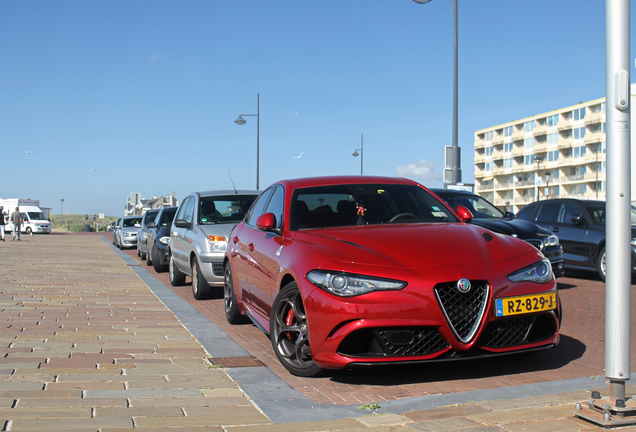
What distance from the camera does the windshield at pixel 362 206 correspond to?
5629mm

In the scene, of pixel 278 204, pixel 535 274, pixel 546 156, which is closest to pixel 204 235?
pixel 278 204

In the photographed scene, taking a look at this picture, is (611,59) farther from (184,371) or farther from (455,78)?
(455,78)

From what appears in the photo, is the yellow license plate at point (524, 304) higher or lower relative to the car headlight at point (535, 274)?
lower

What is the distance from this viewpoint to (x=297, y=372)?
4.79m

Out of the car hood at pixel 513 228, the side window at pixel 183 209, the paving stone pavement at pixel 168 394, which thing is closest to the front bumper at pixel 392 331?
the paving stone pavement at pixel 168 394

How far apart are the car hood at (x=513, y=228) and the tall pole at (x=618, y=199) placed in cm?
658

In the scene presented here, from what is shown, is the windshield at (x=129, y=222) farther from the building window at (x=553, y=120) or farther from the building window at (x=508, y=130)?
the building window at (x=508, y=130)

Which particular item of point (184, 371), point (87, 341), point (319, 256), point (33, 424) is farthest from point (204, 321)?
point (33, 424)

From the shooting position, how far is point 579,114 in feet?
316

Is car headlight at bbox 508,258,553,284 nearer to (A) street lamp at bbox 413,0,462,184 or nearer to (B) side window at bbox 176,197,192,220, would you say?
(B) side window at bbox 176,197,192,220

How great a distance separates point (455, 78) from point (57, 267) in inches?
433

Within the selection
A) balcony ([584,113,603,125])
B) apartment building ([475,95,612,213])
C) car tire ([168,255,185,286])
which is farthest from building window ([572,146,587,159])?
car tire ([168,255,185,286])

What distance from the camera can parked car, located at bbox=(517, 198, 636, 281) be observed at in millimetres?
12102

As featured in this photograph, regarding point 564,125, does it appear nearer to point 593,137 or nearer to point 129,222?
point 593,137
